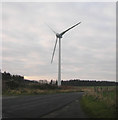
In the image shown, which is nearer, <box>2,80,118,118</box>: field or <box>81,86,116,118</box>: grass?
<box>81,86,116,118</box>: grass

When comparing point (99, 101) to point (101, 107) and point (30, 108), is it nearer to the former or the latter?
point (101, 107)

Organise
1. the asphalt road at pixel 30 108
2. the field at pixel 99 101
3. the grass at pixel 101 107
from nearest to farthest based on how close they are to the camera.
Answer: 1. the asphalt road at pixel 30 108
2. the grass at pixel 101 107
3. the field at pixel 99 101

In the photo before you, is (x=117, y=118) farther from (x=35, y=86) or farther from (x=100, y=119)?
(x=35, y=86)

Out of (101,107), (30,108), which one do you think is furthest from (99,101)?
(30,108)

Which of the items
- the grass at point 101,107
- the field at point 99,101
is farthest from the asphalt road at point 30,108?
the field at point 99,101

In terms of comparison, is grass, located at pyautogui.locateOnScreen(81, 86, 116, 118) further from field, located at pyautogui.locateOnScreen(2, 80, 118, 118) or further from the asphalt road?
the asphalt road

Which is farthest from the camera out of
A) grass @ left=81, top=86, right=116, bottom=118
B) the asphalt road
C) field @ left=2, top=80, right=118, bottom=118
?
field @ left=2, top=80, right=118, bottom=118

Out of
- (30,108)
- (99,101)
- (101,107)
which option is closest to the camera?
(30,108)

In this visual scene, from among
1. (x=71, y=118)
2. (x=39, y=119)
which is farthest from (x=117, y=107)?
(x=39, y=119)

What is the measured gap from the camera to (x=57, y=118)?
15.4 m

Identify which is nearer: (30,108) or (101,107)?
(30,108)

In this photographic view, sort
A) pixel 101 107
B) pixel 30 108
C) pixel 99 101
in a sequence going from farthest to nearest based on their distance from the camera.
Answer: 1. pixel 99 101
2. pixel 101 107
3. pixel 30 108

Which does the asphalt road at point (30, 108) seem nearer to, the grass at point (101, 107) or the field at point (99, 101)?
the grass at point (101, 107)

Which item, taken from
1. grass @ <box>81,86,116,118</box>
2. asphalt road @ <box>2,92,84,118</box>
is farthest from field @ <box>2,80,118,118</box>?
asphalt road @ <box>2,92,84,118</box>
